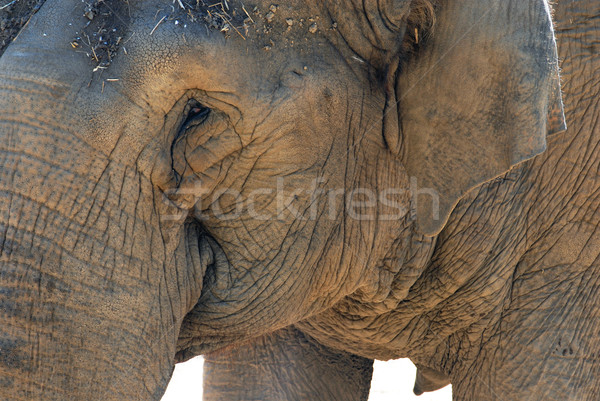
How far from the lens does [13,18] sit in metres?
2.32

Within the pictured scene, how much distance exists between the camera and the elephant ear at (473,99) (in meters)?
2.36

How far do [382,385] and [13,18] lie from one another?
455 centimetres

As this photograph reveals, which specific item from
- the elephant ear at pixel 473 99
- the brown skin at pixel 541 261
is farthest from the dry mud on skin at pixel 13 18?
the brown skin at pixel 541 261

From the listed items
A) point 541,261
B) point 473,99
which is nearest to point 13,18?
point 473,99

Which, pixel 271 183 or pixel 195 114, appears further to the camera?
pixel 271 183

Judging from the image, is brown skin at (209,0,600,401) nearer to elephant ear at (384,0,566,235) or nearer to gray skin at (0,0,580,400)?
gray skin at (0,0,580,400)

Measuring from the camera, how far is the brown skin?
2.94m

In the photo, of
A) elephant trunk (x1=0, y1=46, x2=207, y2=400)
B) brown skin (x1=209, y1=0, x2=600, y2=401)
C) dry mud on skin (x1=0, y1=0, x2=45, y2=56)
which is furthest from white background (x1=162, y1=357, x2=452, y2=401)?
dry mud on skin (x1=0, y1=0, x2=45, y2=56)

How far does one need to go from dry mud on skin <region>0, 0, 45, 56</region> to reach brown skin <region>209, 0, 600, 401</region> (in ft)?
4.76

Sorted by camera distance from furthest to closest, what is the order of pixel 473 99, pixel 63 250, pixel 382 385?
pixel 382 385 → pixel 473 99 → pixel 63 250

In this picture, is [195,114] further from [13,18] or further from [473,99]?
[473,99]

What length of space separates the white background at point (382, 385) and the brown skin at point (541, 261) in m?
2.80

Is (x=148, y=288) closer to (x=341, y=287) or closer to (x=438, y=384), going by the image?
(x=341, y=287)

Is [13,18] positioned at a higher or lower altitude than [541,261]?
higher
